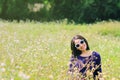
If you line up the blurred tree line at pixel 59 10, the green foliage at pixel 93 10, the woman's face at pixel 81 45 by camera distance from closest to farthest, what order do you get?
the woman's face at pixel 81 45
the green foliage at pixel 93 10
the blurred tree line at pixel 59 10

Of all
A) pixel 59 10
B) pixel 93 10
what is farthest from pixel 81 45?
pixel 59 10

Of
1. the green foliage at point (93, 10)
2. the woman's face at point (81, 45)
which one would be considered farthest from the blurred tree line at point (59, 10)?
the woman's face at point (81, 45)

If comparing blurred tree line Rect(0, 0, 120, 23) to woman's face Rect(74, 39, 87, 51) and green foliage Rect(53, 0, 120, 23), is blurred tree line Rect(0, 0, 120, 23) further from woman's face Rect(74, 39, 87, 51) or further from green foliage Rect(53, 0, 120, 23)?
woman's face Rect(74, 39, 87, 51)

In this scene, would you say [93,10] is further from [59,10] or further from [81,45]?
[81,45]

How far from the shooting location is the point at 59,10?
117 feet

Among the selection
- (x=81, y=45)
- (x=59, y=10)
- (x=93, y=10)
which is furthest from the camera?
(x=59, y=10)

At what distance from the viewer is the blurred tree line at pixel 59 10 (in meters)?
34.0

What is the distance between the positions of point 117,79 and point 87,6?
26.6 m

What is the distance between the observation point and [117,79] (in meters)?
7.12

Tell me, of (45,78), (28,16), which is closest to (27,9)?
(28,16)

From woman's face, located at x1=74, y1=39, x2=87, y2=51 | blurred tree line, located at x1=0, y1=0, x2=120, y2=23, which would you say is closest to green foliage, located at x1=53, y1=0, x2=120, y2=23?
blurred tree line, located at x1=0, y1=0, x2=120, y2=23

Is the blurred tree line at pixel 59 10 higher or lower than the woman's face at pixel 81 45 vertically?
higher

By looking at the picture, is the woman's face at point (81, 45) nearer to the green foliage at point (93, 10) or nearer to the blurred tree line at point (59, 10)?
the green foliage at point (93, 10)

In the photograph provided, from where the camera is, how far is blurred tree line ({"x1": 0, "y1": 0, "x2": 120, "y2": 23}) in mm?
33969
